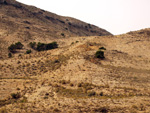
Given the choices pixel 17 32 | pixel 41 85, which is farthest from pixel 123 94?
pixel 17 32

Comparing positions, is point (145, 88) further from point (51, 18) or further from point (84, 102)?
point (51, 18)

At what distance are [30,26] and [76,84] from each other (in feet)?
223

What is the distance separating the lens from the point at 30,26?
8875 centimetres

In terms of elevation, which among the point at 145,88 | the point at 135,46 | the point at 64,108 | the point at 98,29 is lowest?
the point at 64,108

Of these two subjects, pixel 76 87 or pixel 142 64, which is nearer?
pixel 76 87

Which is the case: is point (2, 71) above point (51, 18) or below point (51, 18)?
below

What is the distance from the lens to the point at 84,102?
21.5m

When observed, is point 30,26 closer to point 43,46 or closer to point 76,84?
point 43,46

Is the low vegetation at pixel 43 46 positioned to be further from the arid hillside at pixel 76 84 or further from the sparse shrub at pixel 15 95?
the sparse shrub at pixel 15 95

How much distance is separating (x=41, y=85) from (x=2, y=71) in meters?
13.8

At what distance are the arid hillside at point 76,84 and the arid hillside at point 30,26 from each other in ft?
63.1

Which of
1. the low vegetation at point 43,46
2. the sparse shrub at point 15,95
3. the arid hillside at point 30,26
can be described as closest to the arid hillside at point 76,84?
the sparse shrub at point 15,95

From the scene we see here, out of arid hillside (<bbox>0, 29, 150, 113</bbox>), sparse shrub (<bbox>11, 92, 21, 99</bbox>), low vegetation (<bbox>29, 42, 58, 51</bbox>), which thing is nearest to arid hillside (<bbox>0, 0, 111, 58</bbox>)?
low vegetation (<bbox>29, 42, 58, 51</bbox>)

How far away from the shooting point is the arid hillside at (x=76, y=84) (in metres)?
20.8
